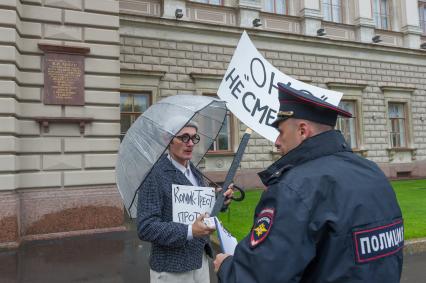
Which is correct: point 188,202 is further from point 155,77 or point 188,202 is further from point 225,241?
point 155,77

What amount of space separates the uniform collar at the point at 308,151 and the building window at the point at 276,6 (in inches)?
595

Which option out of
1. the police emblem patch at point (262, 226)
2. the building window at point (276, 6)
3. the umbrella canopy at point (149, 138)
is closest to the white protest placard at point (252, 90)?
the umbrella canopy at point (149, 138)

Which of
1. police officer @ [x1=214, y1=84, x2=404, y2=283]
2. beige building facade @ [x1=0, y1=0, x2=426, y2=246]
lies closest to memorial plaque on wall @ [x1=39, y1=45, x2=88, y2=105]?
beige building facade @ [x1=0, y1=0, x2=426, y2=246]

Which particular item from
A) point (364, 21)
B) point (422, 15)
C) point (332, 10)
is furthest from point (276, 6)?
point (422, 15)

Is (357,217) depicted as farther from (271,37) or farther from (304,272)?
(271,37)

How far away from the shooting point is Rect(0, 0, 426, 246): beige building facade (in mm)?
7984

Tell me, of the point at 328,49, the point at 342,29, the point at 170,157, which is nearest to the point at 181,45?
the point at 328,49

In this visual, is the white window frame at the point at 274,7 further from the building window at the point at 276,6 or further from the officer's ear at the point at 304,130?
the officer's ear at the point at 304,130

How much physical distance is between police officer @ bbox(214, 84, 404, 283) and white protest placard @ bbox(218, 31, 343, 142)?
1559 mm

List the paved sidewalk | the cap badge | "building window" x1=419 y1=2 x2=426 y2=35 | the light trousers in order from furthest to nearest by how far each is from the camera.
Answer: "building window" x1=419 y1=2 x2=426 y2=35
the paved sidewalk
the light trousers
the cap badge

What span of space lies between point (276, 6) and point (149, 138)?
14.7 m

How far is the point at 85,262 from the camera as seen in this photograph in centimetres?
610

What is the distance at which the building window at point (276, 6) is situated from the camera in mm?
15812

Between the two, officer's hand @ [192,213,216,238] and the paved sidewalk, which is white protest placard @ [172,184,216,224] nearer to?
officer's hand @ [192,213,216,238]
